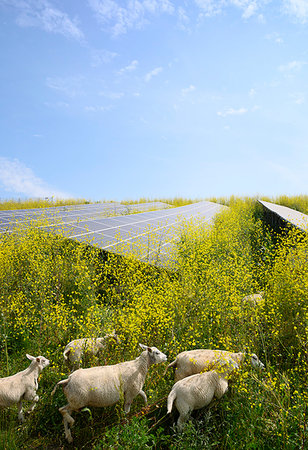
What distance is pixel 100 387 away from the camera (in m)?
3.26

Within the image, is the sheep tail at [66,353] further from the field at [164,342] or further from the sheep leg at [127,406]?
the sheep leg at [127,406]

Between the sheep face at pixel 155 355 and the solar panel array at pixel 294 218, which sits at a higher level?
the solar panel array at pixel 294 218

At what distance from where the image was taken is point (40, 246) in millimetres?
7812

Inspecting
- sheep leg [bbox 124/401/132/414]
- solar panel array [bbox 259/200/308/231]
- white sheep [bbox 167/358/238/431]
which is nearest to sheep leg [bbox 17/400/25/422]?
sheep leg [bbox 124/401/132/414]

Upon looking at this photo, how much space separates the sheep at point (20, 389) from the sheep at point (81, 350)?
50 cm

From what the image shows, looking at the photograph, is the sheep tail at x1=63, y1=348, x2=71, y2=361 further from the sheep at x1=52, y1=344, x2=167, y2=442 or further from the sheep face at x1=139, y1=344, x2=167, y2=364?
the sheep face at x1=139, y1=344, x2=167, y2=364

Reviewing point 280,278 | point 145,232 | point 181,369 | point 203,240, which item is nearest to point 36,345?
point 181,369

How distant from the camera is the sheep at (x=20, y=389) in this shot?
346 centimetres

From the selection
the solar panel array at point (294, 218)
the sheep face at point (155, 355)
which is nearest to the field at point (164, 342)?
the sheep face at point (155, 355)

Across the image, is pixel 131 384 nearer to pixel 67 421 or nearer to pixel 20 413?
pixel 67 421

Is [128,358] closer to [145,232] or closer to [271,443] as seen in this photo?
[271,443]

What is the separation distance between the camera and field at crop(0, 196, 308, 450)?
2947 millimetres

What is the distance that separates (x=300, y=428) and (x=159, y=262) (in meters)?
4.95

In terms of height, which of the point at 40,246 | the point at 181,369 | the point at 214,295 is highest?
the point at 40,246
